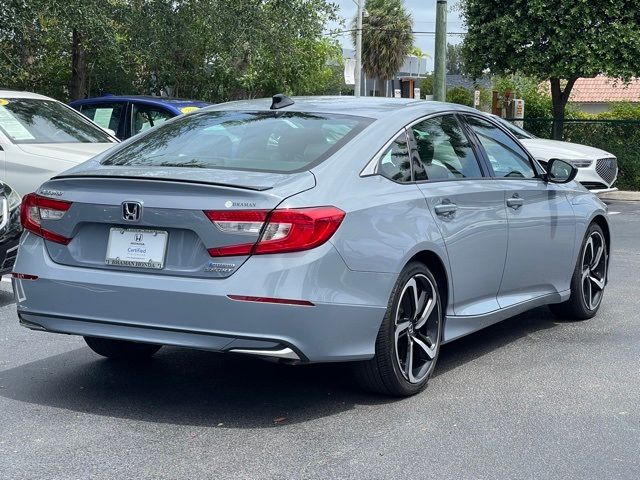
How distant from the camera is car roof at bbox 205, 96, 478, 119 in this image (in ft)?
18.9

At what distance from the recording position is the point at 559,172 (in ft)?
23.3

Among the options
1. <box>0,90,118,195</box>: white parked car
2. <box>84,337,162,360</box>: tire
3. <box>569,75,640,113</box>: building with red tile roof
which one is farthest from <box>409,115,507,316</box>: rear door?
<box>569,75,640,113</box>: building with red tile roof

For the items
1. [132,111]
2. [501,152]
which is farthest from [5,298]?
[132,111]

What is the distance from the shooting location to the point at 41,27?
18.8 meters

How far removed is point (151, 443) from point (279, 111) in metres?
2.09

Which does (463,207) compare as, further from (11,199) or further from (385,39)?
(385,39)

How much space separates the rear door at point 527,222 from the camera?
21.1 ft

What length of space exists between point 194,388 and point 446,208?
167 centimetres

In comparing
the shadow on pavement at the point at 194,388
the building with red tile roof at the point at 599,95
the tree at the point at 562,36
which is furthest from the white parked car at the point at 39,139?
the building with red tile roof at the point at 599,95

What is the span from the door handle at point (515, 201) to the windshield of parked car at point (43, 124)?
6.24 metres

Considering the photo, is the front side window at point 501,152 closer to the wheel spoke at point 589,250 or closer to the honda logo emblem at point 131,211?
the wheel spoke at point 589,250

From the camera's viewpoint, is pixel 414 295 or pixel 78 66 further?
pixel 78 66

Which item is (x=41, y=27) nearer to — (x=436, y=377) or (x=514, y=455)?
(x=436, y=377)

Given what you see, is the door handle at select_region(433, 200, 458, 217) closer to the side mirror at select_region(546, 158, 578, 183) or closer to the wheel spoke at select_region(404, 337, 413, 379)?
the wheel spoke at select_region(404, 337, 413, 379)
